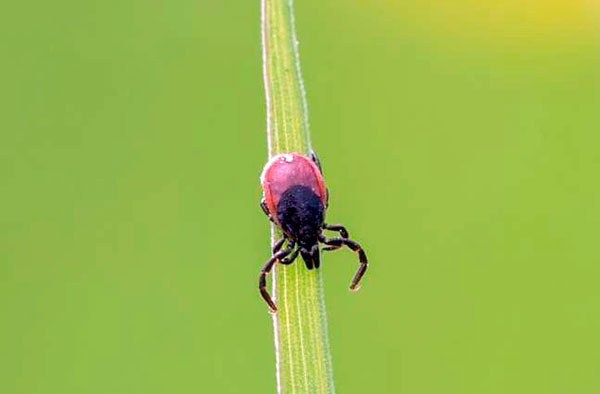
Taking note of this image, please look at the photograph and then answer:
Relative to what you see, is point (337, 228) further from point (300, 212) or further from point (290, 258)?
point (290, 258)

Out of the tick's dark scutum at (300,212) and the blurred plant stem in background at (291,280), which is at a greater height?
the tick's dark scutum at (300,212)

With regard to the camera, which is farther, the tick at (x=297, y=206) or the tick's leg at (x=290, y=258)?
the tick at (x=297, y=206)

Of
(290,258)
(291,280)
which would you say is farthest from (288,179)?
(291,280)

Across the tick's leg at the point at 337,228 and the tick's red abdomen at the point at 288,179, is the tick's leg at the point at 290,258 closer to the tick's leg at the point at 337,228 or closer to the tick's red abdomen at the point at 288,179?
the tick's red abdomen at the point at 288,179

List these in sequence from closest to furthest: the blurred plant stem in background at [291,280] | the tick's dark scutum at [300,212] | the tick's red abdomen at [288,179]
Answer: the blurred plant stem in background at [291,280] → the tick's red abdomen at [288,179] → the tick's dark scutum at [300,212]

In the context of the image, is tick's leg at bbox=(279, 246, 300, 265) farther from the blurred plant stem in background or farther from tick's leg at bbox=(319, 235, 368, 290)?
tick's leg at bbox=(319, 235, 368, 290)

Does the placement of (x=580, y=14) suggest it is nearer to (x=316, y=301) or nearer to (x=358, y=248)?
(x=358, y=248)

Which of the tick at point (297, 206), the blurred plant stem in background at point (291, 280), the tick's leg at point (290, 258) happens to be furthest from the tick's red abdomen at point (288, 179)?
the blurred plant stem in background at point (291, 280)
